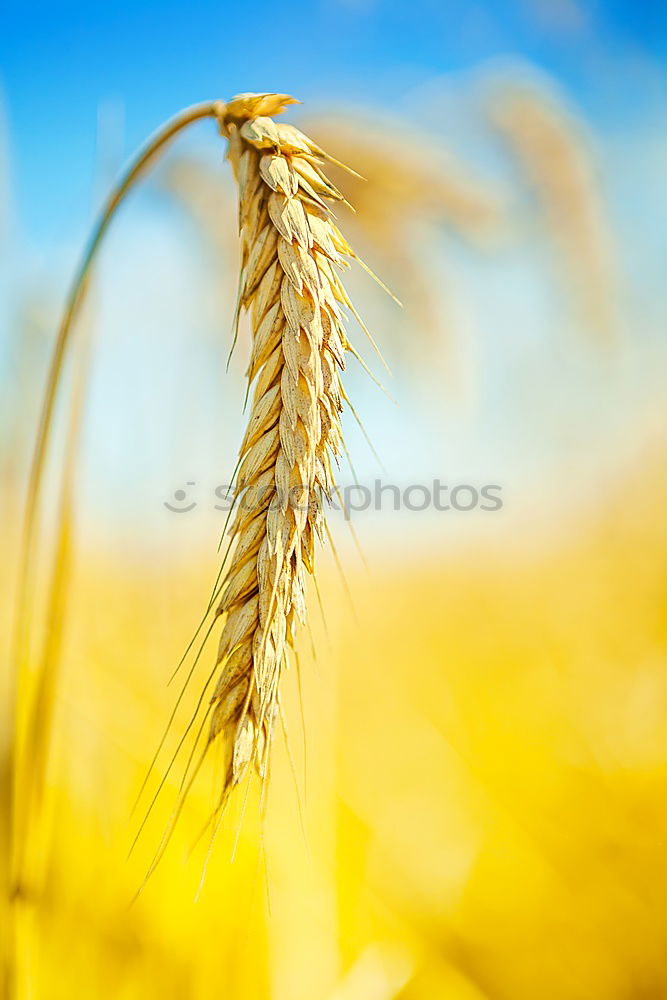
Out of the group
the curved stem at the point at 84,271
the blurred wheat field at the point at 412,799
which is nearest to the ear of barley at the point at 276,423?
the curved stem at the point at 84,271

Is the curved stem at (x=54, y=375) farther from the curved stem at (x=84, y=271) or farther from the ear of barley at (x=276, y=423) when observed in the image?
the ear of barley at (x=276, y=423)

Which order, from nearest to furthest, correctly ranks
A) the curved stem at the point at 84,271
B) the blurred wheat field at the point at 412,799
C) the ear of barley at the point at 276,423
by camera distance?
the ear of barley at the point at 276,423, the curved stem at the point at 84,271, the blurred wheat field at the point at 412,799

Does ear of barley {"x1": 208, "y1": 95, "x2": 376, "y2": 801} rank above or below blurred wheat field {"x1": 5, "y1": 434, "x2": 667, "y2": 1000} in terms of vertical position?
above

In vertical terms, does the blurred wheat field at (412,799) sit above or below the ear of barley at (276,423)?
below

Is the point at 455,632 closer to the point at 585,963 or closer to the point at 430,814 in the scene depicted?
the point at 430,814

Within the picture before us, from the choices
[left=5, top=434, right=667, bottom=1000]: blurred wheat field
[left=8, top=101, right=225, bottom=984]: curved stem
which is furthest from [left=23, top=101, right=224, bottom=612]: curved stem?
[left=5, top=434, right=667, bottom=1000]: blurred wheat field

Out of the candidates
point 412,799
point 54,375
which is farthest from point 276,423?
point 412,799

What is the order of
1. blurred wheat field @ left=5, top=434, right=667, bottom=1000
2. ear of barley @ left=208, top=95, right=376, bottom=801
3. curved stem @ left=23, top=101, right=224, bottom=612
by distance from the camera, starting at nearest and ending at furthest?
1. ear of barley @ left=208, top=95, right=376, bottom=801
2. curved stem @ left=23, top=101, right=224, bottom=612
3. blurred wheat field @ left=5, top=434, right=667, bottom=1000

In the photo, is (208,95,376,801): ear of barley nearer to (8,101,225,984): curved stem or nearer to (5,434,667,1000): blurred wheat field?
(8,101,225,984): curved stem
